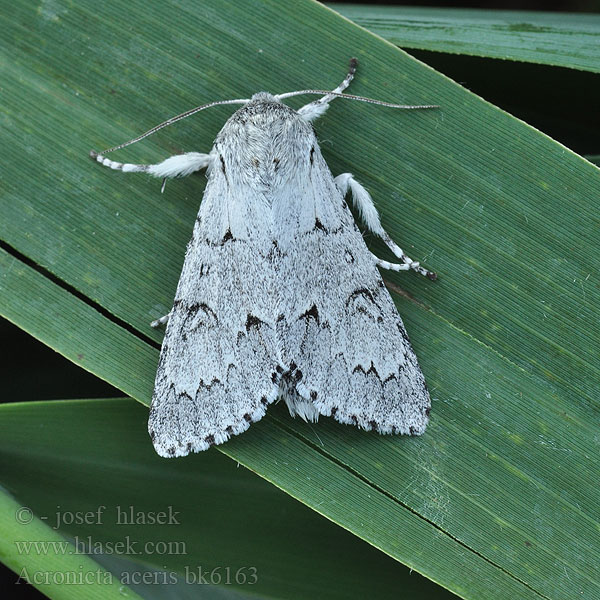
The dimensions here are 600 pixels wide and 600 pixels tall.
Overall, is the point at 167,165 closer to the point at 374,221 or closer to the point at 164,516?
the point at 374,221

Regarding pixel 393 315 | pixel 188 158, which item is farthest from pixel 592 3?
pixel 188 158

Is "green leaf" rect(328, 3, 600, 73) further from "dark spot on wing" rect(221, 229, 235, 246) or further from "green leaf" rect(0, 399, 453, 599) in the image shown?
"green leaf" rect(0, 399, 453, 599)

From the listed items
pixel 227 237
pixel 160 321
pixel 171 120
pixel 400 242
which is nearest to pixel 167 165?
pixel 171 120

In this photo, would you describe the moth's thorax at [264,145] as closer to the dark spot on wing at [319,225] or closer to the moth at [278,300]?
the moth at [278,300]

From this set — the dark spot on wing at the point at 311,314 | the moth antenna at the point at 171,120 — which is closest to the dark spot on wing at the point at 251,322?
the dark spot on wing at the point at 311,314

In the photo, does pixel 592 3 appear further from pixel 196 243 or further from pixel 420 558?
pixel 420 558

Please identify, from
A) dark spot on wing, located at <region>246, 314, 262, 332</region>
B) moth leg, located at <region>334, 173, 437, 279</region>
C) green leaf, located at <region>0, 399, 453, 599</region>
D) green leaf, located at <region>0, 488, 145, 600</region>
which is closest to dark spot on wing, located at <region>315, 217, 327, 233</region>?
moth leg, located at <region>334, 173, 437, 279</region>
